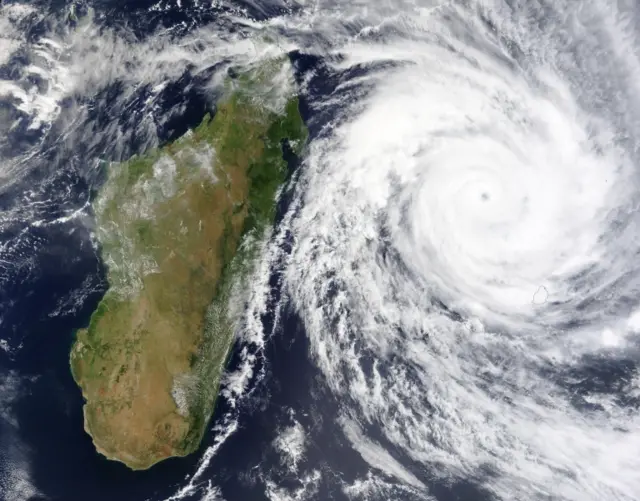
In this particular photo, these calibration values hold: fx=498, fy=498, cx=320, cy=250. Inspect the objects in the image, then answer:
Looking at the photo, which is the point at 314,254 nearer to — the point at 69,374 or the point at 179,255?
the point at 179,255

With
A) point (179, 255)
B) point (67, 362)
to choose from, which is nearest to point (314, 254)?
point (179, 255)

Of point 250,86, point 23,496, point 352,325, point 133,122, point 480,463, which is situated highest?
point 250,86

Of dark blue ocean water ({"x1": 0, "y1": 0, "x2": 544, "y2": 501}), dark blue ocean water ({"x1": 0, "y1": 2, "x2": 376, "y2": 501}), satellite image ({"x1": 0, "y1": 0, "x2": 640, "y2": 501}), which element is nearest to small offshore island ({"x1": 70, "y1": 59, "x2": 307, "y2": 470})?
satellite image ({"x1": 0, "y1": 0, "x2": 640, "y2": 501})

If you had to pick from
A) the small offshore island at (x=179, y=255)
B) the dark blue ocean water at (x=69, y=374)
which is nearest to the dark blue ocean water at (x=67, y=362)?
the dark blue ocean water at (x=69, y=374)

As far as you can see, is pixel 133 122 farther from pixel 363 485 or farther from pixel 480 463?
pixel 480 463

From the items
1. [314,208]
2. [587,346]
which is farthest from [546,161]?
[314,208]

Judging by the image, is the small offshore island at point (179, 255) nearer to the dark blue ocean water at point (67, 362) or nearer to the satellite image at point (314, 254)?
the satellite image at point (314, 254)

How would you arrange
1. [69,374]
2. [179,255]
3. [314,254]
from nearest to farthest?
[179,255] < [314,254] < [69,374]
